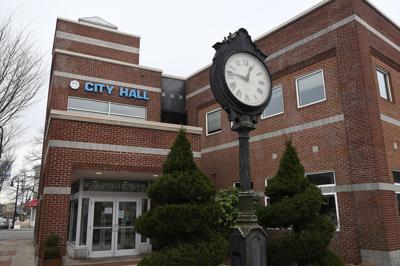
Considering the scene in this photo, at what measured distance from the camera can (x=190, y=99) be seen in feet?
67.1

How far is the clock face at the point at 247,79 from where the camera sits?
5758 millimetres

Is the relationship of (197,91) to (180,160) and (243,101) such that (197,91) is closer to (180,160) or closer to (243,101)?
(180,160)

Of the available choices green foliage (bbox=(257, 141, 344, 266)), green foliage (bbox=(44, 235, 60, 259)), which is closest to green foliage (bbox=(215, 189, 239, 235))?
green foliage (bbox=(257, 141, 344, 266))

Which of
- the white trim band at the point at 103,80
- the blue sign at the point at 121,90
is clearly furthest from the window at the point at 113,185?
the white trim band at the point at 103,80

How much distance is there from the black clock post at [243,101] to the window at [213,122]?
11796mm

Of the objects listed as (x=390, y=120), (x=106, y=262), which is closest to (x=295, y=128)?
(x=390, y=120)

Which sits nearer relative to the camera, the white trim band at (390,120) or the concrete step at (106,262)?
the concrete step at (106,262)

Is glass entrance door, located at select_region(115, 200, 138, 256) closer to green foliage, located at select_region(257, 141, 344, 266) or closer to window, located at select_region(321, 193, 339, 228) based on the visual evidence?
green foliage, located at select_region(257, 141, 344, 266)

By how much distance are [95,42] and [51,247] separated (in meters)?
15.3

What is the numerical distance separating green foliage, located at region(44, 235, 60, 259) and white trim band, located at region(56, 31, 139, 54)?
48.6 feet

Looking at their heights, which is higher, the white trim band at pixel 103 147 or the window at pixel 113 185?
the white trim band at pixel 103 147

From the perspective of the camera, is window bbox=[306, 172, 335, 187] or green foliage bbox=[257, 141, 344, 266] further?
window bbox=[306, 172, 335, 187]

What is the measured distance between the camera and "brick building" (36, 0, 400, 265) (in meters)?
10.9

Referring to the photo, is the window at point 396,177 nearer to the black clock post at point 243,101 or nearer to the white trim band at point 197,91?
the black clock post at point 243,101
